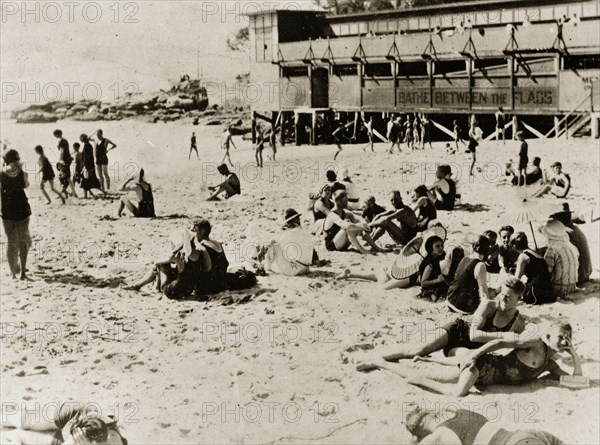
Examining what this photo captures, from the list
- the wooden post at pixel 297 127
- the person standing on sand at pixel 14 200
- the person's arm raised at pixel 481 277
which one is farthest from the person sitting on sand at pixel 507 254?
the wooden post at pixel 297 127

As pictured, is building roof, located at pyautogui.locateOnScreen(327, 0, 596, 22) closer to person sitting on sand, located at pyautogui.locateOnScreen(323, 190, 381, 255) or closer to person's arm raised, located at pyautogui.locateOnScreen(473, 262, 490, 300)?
person sitting on sand, located at pyautogui.locateOnScreen(323, 190, 381, 255)

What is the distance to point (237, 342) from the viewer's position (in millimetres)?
9211

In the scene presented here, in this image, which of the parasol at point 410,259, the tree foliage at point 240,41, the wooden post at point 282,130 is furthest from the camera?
the tree foliage at point 240,41

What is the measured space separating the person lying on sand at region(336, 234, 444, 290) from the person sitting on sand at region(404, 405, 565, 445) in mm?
3881

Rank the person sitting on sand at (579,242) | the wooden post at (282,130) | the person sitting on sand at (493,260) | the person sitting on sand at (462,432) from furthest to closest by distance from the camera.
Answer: the wooden post at (282,130), the person sitting on sand at (493,260), the person sitting on sand at (579,242), the person sitting on sand at (462,432)

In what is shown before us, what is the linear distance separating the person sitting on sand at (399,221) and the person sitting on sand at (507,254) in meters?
2.16

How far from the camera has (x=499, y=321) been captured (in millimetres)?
7887

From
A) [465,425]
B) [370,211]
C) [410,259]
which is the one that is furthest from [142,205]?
[465,425]

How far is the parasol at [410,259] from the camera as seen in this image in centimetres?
1074

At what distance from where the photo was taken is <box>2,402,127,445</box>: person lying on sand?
6152mm

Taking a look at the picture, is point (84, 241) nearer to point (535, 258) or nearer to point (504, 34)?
point (535, 258)

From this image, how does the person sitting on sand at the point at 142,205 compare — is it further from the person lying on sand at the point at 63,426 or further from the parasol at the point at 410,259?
the person lying on sand at the point at 63,426

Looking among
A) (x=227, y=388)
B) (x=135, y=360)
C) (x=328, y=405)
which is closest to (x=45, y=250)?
(x=135, y=360)

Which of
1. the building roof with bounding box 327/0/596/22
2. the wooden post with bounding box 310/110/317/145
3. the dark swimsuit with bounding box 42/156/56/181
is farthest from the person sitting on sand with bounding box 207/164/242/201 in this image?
the building roof with bounding box 327/0/596/22
